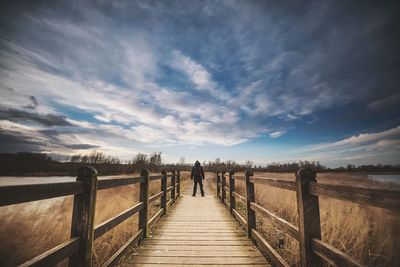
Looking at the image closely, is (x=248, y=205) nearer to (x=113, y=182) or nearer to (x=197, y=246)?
(x=197, y=246)

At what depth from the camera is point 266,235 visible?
5.69 m

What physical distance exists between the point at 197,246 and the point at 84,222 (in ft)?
8.52

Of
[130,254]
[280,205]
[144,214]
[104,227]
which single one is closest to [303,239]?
[104,227]

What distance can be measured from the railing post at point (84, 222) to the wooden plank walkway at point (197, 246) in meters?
1.29

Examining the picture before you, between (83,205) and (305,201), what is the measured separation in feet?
8.20

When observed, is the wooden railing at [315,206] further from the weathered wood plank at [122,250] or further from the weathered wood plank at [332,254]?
the weathered wood plank at [122,250]

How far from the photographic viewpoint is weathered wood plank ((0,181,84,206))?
4.83 ft

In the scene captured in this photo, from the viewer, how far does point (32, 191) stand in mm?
1680

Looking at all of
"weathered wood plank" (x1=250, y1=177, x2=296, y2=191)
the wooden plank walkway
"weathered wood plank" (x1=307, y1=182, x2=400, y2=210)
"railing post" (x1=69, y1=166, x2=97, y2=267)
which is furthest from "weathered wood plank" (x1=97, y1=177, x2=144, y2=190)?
"weathered wood plank" (x1=307, y1=182, x2=400, y2=210)

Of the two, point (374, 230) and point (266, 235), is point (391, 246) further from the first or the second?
point (266, 235)

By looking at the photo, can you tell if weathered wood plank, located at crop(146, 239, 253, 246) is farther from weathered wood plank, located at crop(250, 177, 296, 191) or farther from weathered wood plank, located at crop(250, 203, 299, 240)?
weathered wood plank, located at crop(250, 177, 296, 191)

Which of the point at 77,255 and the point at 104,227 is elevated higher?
the point at 104,227

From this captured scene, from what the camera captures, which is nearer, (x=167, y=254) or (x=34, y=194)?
(x=34, y=194)

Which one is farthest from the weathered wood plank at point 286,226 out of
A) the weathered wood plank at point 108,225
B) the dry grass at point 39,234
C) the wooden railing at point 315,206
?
the dry grass at point 39,234
